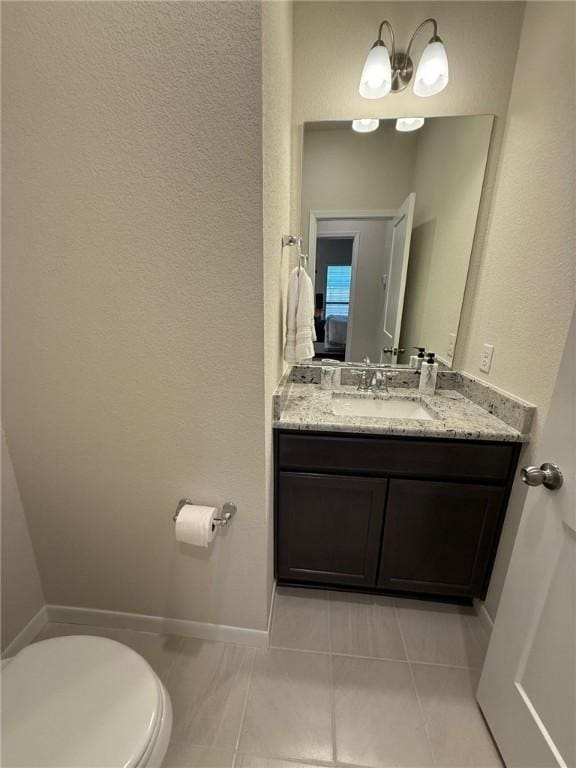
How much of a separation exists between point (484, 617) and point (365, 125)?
7.47ft

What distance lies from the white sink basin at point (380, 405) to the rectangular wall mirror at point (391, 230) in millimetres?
232

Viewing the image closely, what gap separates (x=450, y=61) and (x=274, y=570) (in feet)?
7.83

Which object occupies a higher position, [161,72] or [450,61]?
[450,61]

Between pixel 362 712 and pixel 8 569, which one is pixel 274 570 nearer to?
pixel 362 712

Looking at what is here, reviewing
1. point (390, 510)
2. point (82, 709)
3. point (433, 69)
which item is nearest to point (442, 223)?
point (433, 69)

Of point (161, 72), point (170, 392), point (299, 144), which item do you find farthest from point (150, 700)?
point (299, 144)

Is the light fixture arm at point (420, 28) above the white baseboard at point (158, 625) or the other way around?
above

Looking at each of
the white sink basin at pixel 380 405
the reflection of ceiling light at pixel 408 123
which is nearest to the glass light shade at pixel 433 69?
the reflection of ceiling light at pixel 408 123

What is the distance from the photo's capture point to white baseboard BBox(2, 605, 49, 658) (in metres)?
1.21

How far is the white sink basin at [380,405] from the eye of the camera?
154 cm

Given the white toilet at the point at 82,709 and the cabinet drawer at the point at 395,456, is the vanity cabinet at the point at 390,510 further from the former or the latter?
the white toilet at the point at 82,709

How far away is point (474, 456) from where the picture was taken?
3.99 feet

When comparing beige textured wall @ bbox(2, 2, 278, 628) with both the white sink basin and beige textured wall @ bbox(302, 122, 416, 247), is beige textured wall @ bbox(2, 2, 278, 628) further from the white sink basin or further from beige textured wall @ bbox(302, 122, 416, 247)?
beige textured wall @ bbox(302, 122, 416, 247)

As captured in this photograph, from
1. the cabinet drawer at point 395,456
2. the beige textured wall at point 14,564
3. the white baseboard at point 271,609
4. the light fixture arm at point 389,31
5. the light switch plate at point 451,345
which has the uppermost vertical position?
the light fixture arm at point 389,31
